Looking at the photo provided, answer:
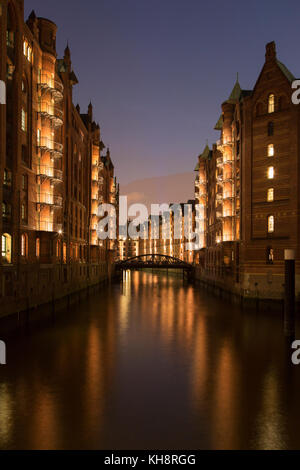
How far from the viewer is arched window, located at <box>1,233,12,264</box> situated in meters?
29.6

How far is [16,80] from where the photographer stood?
103 ft

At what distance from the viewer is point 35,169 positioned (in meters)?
37.6

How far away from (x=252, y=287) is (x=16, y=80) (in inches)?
1238

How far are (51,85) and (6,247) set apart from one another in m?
19.0

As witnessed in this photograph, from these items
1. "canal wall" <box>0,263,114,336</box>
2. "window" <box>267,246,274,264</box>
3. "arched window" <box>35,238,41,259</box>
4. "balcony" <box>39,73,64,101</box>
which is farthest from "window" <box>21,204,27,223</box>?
"window" <box>267,246,274,264</box>

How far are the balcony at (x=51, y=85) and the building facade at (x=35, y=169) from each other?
4.0 inches

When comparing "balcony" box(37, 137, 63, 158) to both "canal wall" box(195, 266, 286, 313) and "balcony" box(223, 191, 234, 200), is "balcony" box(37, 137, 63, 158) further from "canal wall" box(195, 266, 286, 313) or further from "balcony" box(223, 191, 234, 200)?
"canal wall" box(195, 266, 286, 313)

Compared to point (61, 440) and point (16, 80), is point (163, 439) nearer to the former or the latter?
point (61, 440)

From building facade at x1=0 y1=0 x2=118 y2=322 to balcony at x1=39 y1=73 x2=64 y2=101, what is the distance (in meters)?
0.10

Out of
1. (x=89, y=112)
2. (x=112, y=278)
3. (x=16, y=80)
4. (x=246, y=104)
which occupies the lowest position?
(x=112, y=278)

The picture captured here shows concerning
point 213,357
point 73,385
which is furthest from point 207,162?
point 73,385

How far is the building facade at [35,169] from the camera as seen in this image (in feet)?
98.9

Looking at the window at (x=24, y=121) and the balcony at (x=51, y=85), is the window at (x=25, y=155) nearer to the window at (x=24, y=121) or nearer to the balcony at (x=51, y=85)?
the window at (x=24, y=121)

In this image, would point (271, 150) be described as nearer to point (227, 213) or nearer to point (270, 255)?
point (227, 213)
